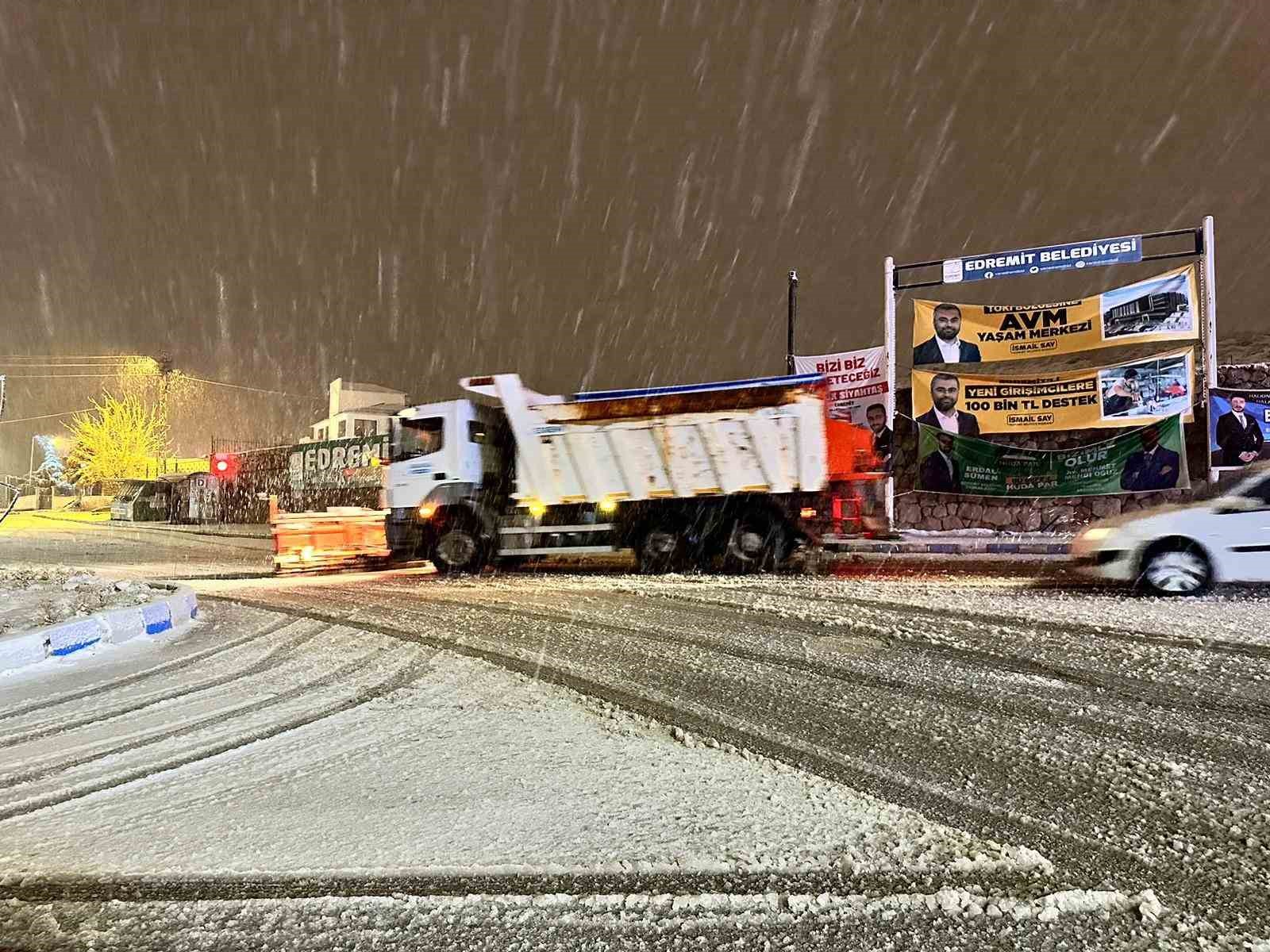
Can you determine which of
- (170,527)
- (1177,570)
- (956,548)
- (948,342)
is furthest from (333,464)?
(1177,570)

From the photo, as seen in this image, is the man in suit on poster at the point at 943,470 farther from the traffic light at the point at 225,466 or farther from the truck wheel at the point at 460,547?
the traffic light at the point at 225,466

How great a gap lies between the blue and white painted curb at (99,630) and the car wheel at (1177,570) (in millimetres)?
10069

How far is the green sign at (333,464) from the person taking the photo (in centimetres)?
3244

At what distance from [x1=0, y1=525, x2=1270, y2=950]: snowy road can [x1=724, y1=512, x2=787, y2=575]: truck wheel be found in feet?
13.9

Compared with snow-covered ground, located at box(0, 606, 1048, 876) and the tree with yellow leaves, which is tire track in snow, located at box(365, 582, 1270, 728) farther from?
the tree with yellow leaves

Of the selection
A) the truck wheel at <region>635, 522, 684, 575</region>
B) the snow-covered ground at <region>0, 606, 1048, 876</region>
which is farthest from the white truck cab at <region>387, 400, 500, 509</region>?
the snow-covered ground at <region>0, 606, 1048, 876</region>

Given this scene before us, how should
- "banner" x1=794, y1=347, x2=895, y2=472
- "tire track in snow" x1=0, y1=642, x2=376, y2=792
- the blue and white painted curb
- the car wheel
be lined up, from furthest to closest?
"banner" x1=794, y1=347, x2=895, y2=472, the car wheel, the blue and white painted curb, "tire track in snow" x1=0, y1=642, x2=376, y2=792

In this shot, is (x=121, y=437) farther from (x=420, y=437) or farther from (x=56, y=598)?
(x=56, y=598)

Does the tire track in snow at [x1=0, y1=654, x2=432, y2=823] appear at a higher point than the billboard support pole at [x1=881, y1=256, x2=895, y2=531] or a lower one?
lower

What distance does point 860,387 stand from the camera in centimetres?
1998

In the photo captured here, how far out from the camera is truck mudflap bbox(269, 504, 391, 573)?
15.9 meters

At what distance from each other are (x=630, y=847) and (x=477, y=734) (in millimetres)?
1691

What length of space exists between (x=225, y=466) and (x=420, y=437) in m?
30.2

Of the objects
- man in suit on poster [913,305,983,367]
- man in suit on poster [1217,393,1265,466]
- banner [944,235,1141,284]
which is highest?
banner [944,235,1141,284]
